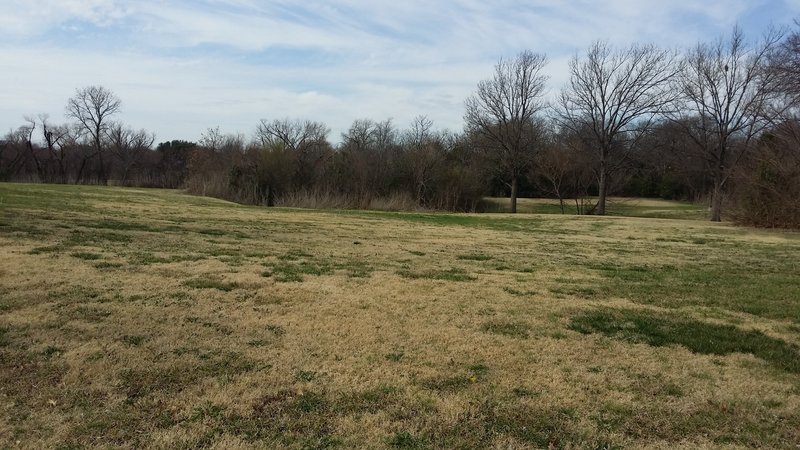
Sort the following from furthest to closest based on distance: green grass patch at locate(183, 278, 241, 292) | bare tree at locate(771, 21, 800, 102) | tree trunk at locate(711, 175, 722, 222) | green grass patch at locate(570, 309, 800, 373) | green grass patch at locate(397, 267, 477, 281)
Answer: tree trunk at locate(711, 175, 722, 222) < bare tree at locate(771, 21, 800, 102) < green grass patch at locate(397, 267, 477, 281) < green grass patch at locate(183, 278, 241, 292) < green grass patch at locate(570, 309, 800, 373)

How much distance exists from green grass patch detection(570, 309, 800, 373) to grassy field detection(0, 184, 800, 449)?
0.03 meters

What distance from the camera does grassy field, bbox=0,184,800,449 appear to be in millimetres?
3189

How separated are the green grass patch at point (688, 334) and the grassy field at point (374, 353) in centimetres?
3

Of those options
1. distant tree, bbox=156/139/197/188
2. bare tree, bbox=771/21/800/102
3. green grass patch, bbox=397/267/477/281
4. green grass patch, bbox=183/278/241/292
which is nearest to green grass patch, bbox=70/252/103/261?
green grass patch, bbox=183/278/241/292

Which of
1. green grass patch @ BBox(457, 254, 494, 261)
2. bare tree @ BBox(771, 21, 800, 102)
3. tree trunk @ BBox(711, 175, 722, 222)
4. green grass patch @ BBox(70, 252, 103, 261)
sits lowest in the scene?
green grass patch @ BBox(457, 254, 494, 261)

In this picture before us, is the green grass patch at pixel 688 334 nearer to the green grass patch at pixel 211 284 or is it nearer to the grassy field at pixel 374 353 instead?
the grassy field at pixel 374 353

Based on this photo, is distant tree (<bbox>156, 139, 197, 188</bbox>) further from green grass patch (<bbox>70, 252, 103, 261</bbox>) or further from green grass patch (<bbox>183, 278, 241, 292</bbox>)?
green grass patch (<bbox>183, 278, 241, 292</bbox>)

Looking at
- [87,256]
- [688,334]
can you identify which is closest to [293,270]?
[87,256]

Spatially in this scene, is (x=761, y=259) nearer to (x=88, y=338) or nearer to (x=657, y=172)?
(x=88, y=338)

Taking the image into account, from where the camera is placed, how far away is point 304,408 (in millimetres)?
3414

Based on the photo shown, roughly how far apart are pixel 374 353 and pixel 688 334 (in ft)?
10.3

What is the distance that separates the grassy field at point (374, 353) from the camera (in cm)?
319

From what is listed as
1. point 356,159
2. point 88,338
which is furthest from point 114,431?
point 356,159

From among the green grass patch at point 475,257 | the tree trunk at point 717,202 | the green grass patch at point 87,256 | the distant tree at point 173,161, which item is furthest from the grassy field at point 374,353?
the distant tree at point 173,161
